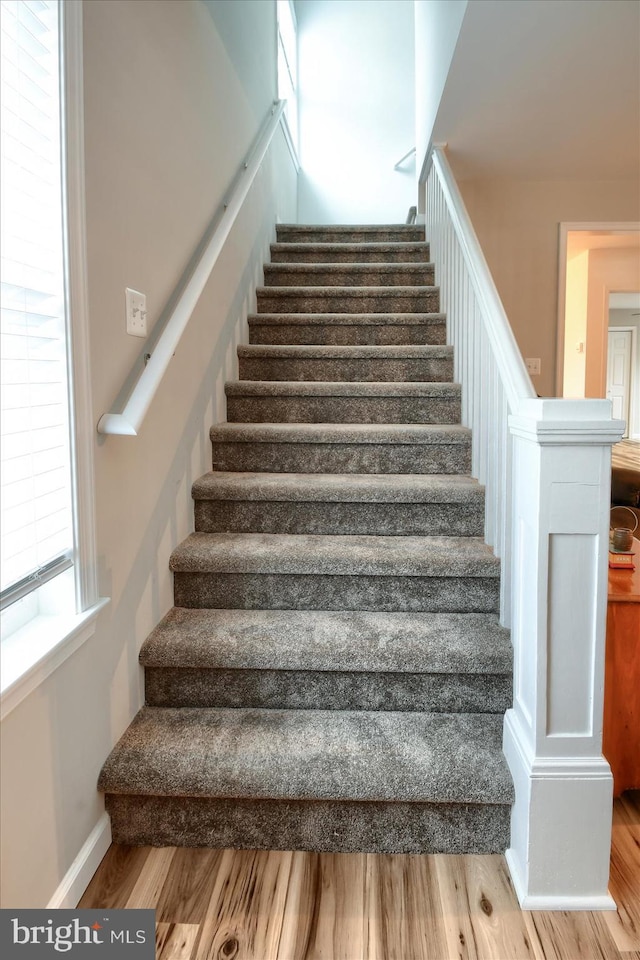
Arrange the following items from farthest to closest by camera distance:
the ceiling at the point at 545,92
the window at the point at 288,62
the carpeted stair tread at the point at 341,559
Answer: the window at the point at 288,62 < the ceiling at the point at 545,92 < the carpeted stair tread at the point at 341,559

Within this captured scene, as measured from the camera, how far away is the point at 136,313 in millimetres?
1606

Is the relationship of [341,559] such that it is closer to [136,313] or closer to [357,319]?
[136,313]

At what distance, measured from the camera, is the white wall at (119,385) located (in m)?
1.19

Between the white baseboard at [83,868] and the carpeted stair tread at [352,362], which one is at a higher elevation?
the carpeted stair tread at [352,362]

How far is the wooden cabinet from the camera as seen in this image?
1.60 m

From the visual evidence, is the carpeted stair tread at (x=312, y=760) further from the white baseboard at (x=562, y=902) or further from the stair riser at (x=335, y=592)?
the stair riser at (x=335, y=592)

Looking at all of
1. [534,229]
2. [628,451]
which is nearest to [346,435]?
[534,229]

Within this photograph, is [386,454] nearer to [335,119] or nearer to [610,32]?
[610,32]

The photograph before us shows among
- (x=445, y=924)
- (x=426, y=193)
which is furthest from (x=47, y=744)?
(x=426, y=193)

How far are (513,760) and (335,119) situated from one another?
5.42 meters

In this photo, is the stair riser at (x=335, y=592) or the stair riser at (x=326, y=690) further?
the stair riser at (x=335, y=592)

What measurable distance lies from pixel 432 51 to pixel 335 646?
2908 mm

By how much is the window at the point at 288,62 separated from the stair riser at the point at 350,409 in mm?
2954

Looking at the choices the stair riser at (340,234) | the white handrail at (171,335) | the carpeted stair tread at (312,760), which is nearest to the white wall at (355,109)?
the stair riser at (340,234)
